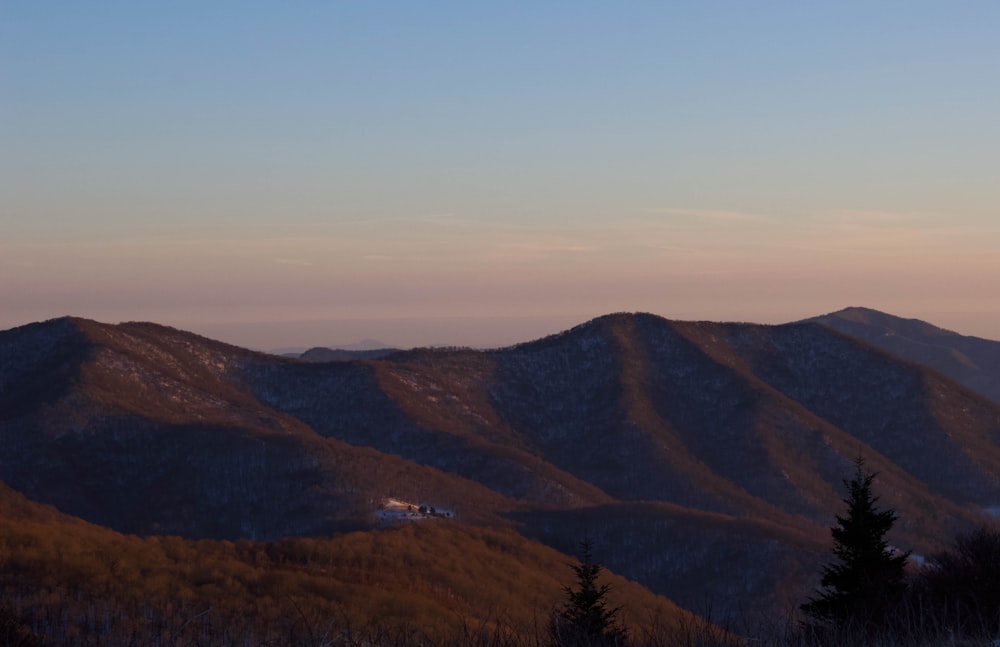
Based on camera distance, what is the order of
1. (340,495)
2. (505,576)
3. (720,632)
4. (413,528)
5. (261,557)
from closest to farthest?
(720,632) < (261,557) < (505,576) < (413,528) < (340,495)

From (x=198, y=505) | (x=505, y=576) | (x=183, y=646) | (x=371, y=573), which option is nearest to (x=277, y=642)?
(x=183, y=646)

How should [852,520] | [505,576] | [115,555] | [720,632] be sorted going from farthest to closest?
[505,576] → [115,555] → [852,520] → [720,632]

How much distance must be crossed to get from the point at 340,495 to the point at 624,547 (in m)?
51.6

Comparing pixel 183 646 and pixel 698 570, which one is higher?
pixel 183 646

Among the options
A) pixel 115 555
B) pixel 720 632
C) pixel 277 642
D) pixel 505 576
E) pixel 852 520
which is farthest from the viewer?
pixel 505 576

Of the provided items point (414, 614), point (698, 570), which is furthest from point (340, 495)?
point (414, 614)

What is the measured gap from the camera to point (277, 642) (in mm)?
14570

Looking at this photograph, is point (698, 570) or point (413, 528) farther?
point (698, 570)

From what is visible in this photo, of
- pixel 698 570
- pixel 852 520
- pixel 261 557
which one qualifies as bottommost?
pixel 698 570

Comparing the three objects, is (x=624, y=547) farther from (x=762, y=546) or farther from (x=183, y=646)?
(x=183, y=646)

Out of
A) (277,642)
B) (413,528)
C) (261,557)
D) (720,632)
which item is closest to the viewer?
(277,642)

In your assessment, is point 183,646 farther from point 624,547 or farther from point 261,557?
point 624,547

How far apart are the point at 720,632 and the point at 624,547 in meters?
186

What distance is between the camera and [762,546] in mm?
191750
